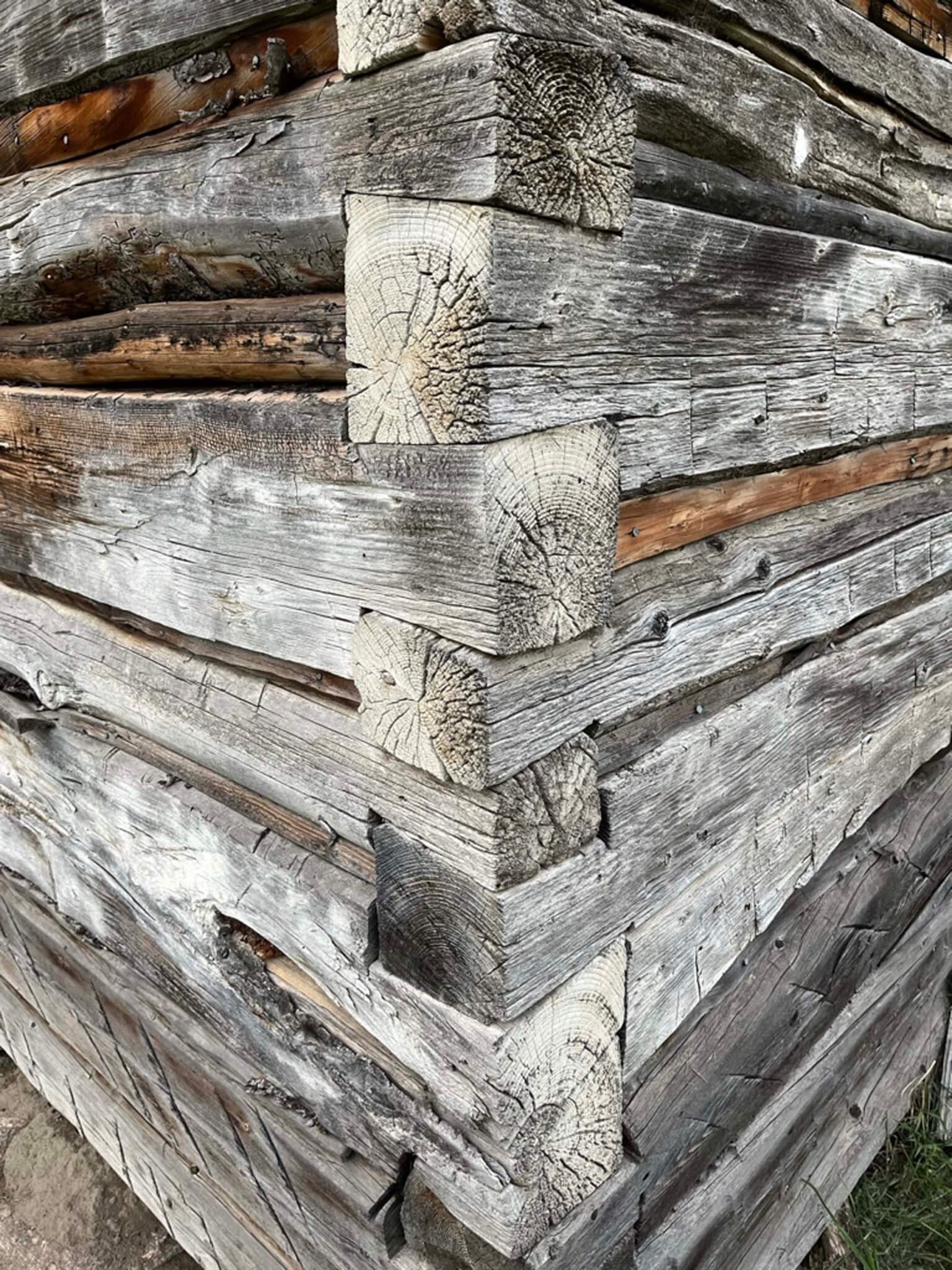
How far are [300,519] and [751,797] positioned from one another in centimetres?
88

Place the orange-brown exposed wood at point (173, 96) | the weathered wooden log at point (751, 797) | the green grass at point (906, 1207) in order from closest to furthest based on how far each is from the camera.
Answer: the orange-brown exposed wood at point (173, 96) → the weathered wooden log at point (751, 797) → the green grass at point (906, 1207)

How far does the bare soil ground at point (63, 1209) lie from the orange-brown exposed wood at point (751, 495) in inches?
92.3

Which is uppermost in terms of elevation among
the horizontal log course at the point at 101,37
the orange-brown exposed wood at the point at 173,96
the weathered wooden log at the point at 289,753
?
the horizontal log course at the point at 101,37

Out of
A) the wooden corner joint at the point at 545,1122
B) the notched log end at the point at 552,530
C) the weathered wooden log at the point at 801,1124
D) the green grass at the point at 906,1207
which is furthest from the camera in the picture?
the green grass at the point at 906,1207

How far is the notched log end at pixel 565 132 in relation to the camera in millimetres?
893

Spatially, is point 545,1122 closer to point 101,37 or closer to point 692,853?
point 692,853

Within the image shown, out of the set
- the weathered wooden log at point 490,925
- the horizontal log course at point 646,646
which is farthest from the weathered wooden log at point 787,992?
the horizontal log course at point 646,646

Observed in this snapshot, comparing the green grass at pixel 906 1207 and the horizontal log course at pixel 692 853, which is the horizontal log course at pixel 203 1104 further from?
the green grass at pixel 906 1207

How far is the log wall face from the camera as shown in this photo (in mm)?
1015

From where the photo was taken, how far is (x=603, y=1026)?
1.35 meters

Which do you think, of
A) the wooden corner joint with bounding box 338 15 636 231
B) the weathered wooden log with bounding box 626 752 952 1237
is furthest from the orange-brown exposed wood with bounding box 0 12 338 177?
the weathered wooden log with bounding box 626 752 952 1237

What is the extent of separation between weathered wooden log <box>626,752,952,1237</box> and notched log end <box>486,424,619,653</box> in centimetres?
91

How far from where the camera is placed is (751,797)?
5.13 feet

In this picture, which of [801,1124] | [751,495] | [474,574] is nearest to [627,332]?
[474,574]
